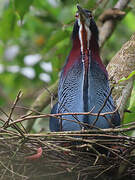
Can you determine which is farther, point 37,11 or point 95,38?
point 37,11

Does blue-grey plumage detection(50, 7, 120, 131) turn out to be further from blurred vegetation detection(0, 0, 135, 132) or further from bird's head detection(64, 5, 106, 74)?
blurred vegetation detection(0, 0, 135, 132)

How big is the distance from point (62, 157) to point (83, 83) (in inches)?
30.6

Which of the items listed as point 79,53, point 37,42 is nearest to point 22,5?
point 79,53

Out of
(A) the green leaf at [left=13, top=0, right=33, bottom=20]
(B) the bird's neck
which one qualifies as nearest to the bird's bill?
(B) the bird's neck

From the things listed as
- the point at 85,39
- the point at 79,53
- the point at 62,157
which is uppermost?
the point at 85,39

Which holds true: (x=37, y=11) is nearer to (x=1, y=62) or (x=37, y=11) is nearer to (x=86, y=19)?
(x=1, y=62)

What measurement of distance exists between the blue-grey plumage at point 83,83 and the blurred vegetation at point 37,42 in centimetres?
102

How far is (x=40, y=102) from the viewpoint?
5.74m

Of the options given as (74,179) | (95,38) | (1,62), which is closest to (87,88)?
(95,38)

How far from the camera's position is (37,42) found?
29.4 feet

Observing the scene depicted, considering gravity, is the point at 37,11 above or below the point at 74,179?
above

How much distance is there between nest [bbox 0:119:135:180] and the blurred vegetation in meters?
1.90

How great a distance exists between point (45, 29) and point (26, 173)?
4862mm

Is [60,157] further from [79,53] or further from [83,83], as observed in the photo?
[79,53]
